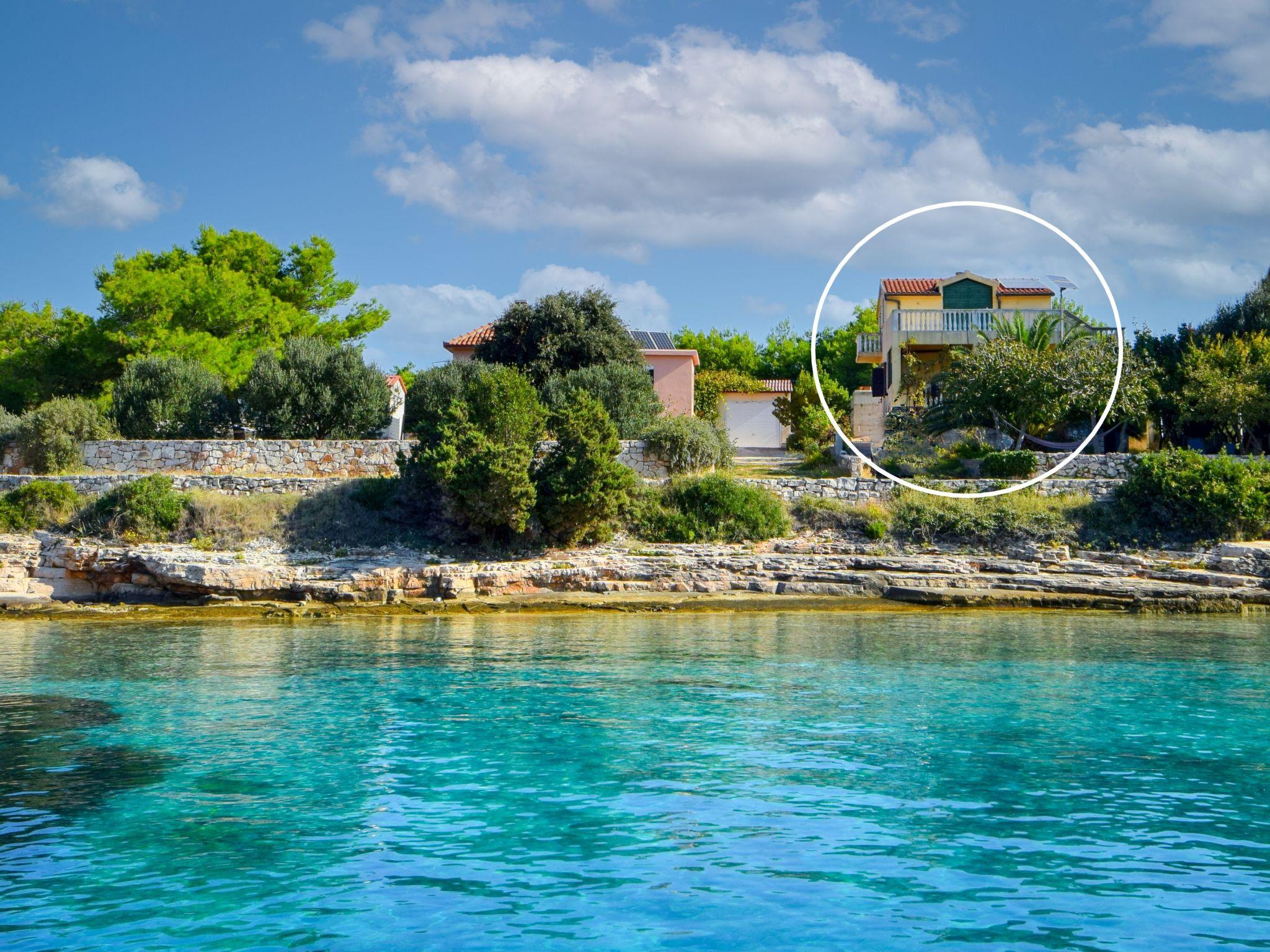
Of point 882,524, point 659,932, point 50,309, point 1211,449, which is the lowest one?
point 659,932

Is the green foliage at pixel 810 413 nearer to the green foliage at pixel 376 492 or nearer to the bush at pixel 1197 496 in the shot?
the bush at pixel 1197 496

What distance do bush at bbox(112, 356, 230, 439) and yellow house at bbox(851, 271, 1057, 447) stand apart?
69.4ft

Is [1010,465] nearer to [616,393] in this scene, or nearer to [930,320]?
[930,320]

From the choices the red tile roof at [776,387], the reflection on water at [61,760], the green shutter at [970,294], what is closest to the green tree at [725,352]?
the red tile roof at [776,387]

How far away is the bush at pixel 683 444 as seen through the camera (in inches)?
1217

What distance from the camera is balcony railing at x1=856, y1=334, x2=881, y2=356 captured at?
4675 centimetres

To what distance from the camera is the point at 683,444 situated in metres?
30.8

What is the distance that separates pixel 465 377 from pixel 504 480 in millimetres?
8491

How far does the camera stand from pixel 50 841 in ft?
26.9

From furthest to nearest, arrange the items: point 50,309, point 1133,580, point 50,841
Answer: point 50,309, point 1133,580, point 50,841

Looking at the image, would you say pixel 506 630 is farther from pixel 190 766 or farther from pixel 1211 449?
pixel 1211 449

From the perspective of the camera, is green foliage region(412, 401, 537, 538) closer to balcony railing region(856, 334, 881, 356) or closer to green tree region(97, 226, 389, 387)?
green tree region(97, 226, 389, 387)

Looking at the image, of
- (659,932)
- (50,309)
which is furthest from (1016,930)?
(50,309)

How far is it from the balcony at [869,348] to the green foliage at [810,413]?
178cm
